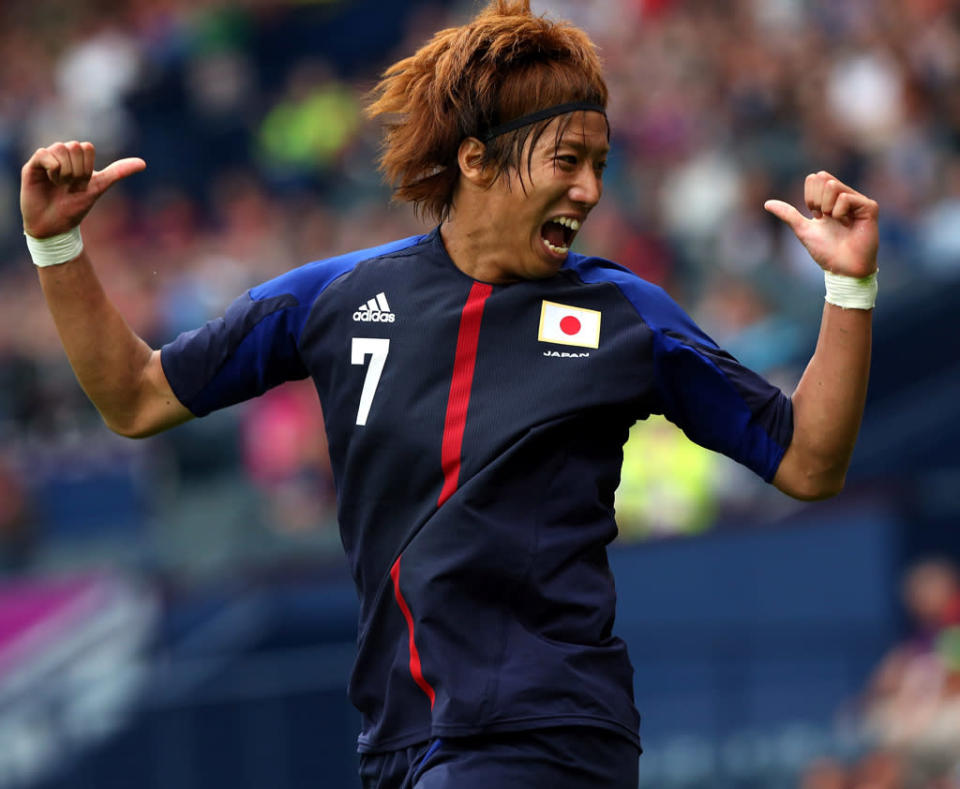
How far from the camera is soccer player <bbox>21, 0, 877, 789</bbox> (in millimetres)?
2977

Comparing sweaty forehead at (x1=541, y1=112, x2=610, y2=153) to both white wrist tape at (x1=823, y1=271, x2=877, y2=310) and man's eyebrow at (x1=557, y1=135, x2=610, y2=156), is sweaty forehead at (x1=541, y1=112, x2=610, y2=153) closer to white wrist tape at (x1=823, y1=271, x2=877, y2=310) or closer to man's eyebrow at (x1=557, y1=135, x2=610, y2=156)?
man's eyebrow at (x1=557, y1=135, x2=610, y2=156)

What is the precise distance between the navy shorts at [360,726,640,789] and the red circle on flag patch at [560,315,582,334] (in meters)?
0.74

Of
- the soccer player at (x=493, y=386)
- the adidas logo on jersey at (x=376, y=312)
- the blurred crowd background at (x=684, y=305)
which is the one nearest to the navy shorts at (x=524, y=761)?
the soccer player at (x=493, y=386)

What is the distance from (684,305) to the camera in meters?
10.2

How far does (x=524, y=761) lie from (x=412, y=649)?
29cm

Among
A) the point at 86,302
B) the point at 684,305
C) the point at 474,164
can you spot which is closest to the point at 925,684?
the point at 684,305

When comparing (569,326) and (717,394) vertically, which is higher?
(569,326)

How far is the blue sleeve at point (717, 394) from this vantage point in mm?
3076

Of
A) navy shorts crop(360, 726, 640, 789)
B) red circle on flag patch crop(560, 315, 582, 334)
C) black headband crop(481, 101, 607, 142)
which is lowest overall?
navy shorts crop(360, 726, 640, 789)

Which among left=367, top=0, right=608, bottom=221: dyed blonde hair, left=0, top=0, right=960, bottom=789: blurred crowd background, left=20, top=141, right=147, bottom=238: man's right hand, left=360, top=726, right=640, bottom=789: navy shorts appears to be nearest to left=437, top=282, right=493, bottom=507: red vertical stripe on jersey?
left=367, top=0, right=608, bottom=221: dyed blonde hair

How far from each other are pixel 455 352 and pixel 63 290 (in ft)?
2.63

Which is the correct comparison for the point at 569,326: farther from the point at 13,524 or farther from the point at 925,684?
the point at 13,524

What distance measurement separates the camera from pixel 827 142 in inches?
395

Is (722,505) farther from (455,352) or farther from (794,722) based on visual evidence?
(455,352)
